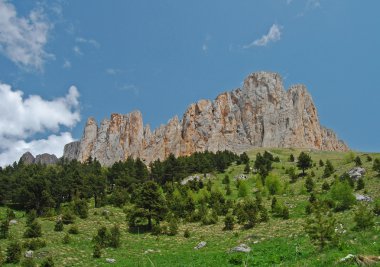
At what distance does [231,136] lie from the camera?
197 m

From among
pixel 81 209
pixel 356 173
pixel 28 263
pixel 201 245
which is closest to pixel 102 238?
pixel 201 245

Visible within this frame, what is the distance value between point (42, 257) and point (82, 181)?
41648 mm

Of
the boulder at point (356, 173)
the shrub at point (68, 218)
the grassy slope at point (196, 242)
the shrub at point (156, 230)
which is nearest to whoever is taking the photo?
the grassy slope at point (196, 242)

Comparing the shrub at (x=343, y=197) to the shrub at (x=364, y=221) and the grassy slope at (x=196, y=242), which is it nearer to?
the grassy slope at (x=196, y=242)

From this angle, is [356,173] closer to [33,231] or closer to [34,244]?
[33,231]

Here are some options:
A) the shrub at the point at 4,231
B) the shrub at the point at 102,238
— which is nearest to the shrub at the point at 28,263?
the shrub at the point at 102,238

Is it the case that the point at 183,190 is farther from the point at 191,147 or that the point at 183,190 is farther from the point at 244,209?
the point at 191,147

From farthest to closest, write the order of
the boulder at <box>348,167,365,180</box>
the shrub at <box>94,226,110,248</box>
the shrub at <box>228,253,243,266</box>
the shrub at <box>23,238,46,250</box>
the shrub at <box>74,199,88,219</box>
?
the boulder at <box>348,167,365,180</box> < the shrub at <box>74,199,88,219</box> < the shrub at <box>94,226,110,248</box> < the shrub at <box>23,238,46,250</box> < the shrub at <box>228,253,243,266</box>

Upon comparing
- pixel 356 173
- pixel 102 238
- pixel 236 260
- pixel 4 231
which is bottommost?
pixel 236 260

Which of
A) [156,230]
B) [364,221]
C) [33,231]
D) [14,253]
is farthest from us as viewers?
[156,230]

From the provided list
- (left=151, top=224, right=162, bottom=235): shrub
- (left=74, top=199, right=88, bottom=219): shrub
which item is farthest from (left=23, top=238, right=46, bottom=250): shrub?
(left=74, top=199, right=88, bottom=219): shrub

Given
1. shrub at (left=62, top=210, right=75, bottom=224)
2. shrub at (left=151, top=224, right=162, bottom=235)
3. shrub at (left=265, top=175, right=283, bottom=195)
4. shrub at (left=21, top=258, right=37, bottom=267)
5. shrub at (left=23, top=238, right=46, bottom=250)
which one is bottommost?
shrub at (left=21, top=258, right=37, bottom=267)

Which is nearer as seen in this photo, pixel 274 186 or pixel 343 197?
pixel 343 197

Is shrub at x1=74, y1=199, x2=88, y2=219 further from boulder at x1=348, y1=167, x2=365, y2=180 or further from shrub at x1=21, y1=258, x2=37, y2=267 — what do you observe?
boulder at x1=348, y1=167, x2=365, y2=180
